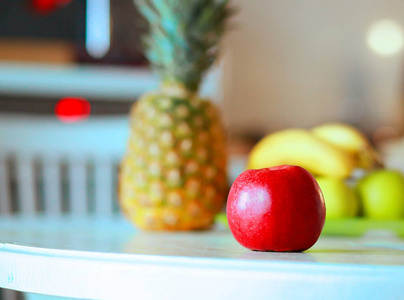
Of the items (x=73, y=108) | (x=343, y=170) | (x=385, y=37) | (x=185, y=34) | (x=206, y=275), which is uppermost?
(x=385, y=37)

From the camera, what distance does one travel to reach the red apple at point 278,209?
0.51 m

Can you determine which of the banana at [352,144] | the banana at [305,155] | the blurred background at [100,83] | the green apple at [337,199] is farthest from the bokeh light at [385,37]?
the green apple at [337,199]

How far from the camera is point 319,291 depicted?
389 millimetres

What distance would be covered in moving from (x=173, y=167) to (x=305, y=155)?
0.28 metres

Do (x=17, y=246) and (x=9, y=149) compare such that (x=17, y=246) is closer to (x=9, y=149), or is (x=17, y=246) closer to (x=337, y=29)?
(x=9, y=149)

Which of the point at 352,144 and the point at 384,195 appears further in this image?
the point at 352,144

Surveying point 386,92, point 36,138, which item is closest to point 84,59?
point 36,138

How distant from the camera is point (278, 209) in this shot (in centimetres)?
51

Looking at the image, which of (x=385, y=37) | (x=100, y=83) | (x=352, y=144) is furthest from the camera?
(x=385, y=37)

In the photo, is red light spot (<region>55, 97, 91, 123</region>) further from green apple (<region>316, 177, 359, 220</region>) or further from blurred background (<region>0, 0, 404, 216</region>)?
green apple (<region>316, 177, 359, 220</region>)

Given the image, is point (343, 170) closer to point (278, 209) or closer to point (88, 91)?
point (278, 209)

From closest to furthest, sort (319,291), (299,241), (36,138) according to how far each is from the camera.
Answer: (319,291) → (299,241) → (36,138)

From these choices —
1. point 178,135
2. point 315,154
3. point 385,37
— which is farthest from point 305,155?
point 385,37

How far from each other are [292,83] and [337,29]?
55 cm
